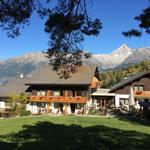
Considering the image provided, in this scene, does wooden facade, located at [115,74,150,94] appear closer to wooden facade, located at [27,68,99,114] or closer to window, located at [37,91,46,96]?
wooden facade, located at [27,68,99,114]

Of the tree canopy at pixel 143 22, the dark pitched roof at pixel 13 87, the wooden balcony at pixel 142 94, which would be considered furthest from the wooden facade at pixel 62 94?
the tree canopy at pixel 143 22

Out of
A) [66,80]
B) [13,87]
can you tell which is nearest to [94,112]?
[66,80]

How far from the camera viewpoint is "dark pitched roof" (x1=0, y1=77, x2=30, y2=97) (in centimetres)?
7831

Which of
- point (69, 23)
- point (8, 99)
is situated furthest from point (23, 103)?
point (69, 23)

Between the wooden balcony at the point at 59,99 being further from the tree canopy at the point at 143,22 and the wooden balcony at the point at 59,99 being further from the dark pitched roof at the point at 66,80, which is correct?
the tree canopy at the point at 143,22

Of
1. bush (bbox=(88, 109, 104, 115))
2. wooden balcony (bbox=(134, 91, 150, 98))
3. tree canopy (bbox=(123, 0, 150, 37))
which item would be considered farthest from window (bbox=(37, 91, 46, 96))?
tree canopy (bbox=(123, 0, 150, 37))

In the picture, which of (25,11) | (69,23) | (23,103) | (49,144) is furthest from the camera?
(23,103)

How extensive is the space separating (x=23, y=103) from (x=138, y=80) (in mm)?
18939

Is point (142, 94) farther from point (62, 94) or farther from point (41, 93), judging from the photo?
point (41, 93)

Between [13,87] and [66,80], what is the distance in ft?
39.7

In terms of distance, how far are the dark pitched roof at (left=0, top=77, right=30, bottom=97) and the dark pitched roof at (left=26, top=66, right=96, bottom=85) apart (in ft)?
14.6

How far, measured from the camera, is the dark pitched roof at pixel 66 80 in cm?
7282

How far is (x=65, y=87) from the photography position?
74000 millimetres

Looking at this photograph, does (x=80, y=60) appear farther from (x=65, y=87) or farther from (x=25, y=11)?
(x=65, y=87)
